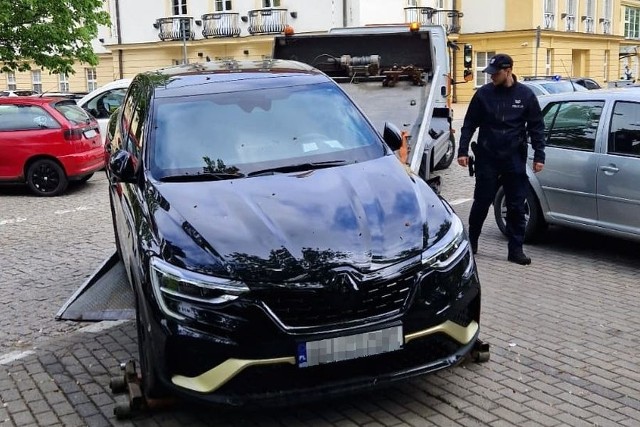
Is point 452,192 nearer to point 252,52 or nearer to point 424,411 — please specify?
point 424,411

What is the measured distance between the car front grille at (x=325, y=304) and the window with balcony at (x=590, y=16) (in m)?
47.6

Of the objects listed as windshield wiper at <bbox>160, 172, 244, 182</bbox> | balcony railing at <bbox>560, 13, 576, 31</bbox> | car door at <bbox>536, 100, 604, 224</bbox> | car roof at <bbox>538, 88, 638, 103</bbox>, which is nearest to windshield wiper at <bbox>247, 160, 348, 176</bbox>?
windshield wiper at <bbox>160, 172, 244, 182</bbox>

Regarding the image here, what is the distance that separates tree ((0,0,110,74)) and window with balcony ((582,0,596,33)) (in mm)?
36295

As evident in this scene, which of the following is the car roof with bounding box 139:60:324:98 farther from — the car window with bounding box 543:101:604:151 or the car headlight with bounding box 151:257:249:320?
the car window with bounding box 543:101:604:151

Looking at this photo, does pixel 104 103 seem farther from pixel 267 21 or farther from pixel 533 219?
pixel 267 21

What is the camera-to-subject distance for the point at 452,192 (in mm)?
11875

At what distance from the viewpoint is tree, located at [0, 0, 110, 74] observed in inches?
690

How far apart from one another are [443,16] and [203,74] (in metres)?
37.7

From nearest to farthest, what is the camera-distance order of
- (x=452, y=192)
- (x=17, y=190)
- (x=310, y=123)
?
1. (x=310, y=123)
2. (x=452, y=192)
3. (x=17, y=190)

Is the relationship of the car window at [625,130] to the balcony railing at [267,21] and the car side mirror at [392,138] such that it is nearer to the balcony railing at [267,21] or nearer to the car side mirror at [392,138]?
the car side mirror at [392,138]

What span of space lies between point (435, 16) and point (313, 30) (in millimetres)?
7389

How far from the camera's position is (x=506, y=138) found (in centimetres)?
714

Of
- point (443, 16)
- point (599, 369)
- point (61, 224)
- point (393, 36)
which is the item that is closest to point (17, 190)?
point (61, 224)

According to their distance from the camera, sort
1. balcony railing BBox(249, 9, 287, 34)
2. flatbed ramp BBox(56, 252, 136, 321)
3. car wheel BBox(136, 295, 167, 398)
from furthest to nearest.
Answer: balcony railing BBox(249, 9, 287, 34) → flatbed ramp BBox(56, 252, 136, 321) → car wheel BBox(136, 295, 167, 398)
